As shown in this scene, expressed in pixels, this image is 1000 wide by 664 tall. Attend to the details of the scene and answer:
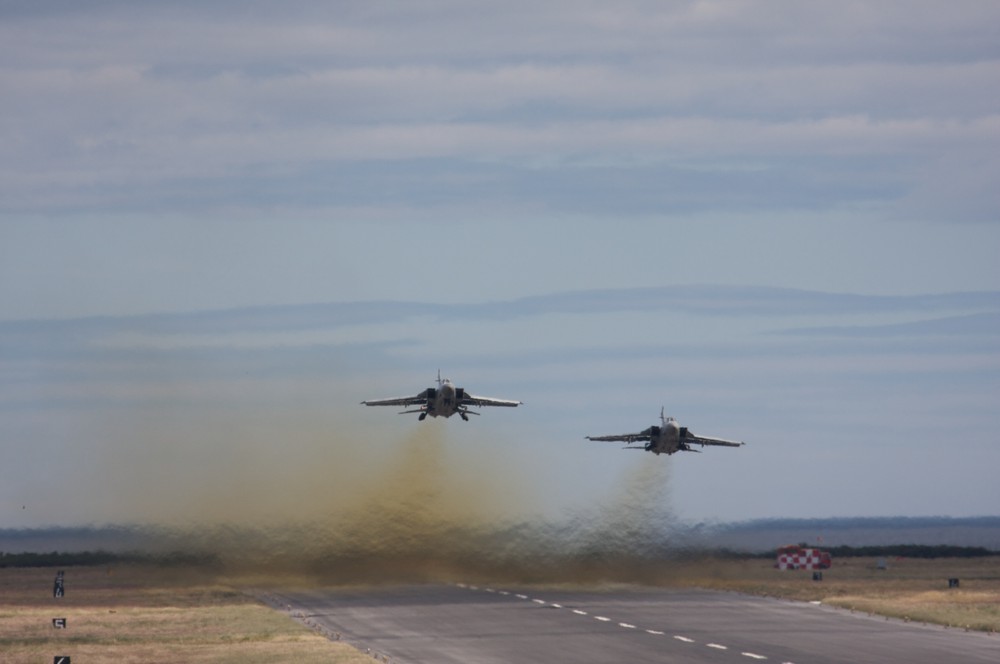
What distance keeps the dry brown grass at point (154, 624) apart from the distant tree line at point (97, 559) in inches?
27.7

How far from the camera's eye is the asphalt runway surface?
1957 inches

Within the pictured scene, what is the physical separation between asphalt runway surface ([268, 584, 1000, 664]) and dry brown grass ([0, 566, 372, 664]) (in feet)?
5.74

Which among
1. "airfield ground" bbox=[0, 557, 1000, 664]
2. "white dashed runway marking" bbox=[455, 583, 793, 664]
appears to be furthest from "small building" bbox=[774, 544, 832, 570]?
"white dashed runway marking" bbox=[455, 583, 793, 664]

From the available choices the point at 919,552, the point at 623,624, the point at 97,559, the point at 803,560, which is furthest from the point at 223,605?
the point at 919,552

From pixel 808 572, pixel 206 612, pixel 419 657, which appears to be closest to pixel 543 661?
pixel 419 657

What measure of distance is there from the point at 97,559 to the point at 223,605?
36.4 m

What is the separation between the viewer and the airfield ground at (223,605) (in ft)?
171

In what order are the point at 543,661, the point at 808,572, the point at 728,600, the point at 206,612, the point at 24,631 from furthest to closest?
the point at 808,572, the point at 728,600, the point at 206,612, the point at 24,631, the point at 543,661

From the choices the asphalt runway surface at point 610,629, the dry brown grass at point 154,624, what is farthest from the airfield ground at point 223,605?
the asphalt runway surface at point 610,629

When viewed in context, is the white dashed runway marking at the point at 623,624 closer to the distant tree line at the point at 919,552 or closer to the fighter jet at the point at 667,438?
the fighter jet at the point at 667,438

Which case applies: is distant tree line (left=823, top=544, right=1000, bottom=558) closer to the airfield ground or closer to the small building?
the airfield ground

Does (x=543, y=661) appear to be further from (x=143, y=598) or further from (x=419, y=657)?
(x=143, y=598)

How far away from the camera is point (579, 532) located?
81.8 metres

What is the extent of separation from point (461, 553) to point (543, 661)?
114 ft
